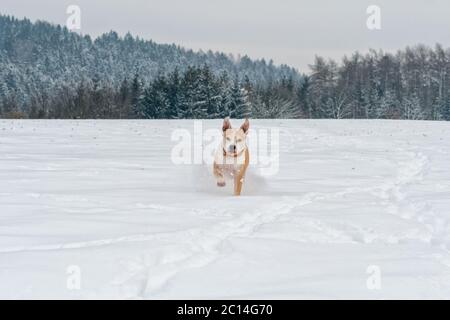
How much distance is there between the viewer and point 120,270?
4250 millimetres

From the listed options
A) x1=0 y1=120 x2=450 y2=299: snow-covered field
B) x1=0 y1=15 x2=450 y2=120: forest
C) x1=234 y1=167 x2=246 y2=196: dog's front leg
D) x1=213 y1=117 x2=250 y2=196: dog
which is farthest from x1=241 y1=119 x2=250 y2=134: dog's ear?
x1=0 y1=15 x2=450 y2=120: forest

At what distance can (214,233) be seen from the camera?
18.6ft

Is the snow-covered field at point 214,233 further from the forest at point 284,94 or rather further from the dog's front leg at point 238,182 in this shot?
the forest at point 284,94

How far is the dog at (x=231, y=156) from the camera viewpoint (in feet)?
29.3

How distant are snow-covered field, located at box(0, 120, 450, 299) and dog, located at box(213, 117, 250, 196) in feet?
1.17

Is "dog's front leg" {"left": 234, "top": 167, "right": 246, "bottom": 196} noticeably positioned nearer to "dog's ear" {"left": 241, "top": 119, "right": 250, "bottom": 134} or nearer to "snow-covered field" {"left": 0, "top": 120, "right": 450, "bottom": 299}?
"snow-covered field" {"left": 0, "top": 120, "right": 450, "bottom": 299}

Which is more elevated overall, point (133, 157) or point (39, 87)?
point (39, 87)

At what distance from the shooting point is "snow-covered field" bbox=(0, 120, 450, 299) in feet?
13.2

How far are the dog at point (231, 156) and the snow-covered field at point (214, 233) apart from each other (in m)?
0.36

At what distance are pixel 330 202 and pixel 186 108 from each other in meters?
58.0

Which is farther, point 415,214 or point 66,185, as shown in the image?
point 66,185

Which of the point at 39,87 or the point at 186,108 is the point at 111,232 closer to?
the point at 186,108

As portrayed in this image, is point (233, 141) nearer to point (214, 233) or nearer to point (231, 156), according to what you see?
point (231, 156)
